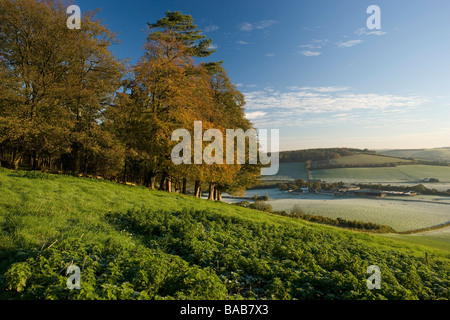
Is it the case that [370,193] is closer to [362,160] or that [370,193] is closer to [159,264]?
[362,160]

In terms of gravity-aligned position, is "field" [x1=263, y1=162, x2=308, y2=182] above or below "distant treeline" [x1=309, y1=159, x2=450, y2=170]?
below

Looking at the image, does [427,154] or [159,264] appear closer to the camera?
[159,264]

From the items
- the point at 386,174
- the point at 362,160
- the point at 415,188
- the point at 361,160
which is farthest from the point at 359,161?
the point at 415,188

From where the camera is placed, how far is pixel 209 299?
5.07 metres

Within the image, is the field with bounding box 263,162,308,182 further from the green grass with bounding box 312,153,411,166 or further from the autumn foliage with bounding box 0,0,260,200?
the autumn foliage with bounding box 0,0,260,200

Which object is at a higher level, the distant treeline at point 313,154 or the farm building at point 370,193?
the distant treeline at point 313,154

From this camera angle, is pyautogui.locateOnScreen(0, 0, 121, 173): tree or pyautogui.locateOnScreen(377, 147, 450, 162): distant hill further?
pyautogui.locateOnScreen(377, 147, 450, 162): distant hill

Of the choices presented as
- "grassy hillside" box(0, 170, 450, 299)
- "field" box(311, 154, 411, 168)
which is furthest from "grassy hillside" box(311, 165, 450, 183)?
"grassy hillside" box(0, 170, 450, 299)

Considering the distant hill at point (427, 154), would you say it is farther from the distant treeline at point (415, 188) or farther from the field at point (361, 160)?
the distant treeline at point (415, 188)

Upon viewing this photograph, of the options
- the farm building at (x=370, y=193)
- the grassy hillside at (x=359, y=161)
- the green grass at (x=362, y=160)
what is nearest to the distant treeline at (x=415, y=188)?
the farm building at (x=370, y=193)

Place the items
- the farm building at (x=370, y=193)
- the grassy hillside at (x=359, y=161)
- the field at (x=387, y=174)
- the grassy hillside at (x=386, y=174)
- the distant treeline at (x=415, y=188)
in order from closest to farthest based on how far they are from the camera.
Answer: the farm building at (x=370, y=193), the distant treeline at (x=415, y=188), the field at (x=387, y=174), the grassy hillside at (x=386, y=174), the grassy hillside at (x=359, y=161)
